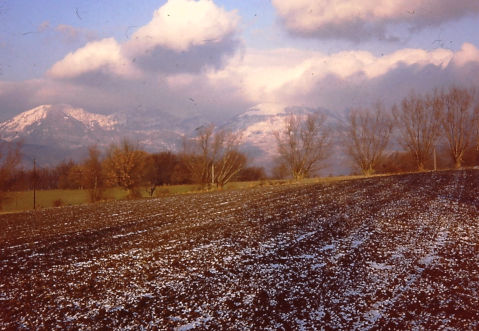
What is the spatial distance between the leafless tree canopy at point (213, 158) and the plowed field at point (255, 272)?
108ft

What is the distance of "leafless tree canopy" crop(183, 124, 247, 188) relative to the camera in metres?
54.2

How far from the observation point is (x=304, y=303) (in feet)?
28.3

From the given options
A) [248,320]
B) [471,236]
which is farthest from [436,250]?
[248,320]

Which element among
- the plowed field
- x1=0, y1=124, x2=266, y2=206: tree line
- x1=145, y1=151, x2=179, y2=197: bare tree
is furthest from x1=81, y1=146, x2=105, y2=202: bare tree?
the plowed field

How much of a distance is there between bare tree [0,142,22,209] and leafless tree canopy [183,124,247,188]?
2157 centimetres

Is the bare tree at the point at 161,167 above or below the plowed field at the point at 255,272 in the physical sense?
above

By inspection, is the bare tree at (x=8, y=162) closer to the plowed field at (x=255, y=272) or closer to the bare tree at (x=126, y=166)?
the bare tree at (x=126, y=166)

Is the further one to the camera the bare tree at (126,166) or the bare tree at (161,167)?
the bare tree at (161,167)

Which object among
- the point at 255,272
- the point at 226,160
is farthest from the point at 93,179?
the point at 255,272

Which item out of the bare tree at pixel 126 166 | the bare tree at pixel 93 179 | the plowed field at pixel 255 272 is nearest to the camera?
the plowed field at pixel 255 272

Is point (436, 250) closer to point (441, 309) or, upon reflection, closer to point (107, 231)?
point (441, 309)

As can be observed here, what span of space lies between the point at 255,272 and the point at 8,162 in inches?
1725

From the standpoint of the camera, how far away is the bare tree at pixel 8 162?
4459 centimetres

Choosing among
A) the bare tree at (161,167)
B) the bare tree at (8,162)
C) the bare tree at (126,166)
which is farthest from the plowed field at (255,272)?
the bare tree at (161,167)
